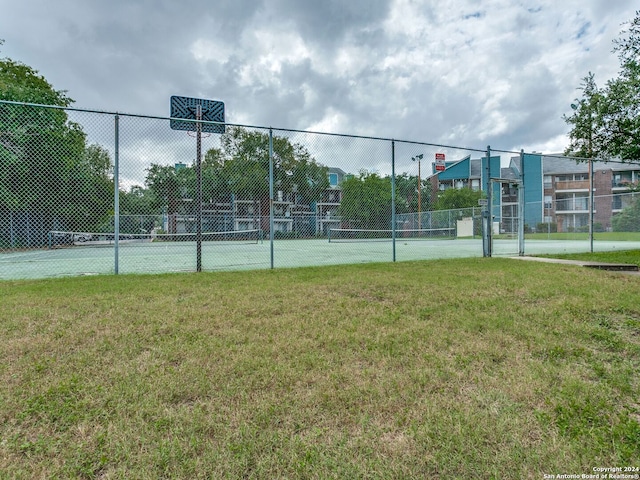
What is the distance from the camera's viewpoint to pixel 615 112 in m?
8.19

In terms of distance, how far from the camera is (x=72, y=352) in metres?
2.27

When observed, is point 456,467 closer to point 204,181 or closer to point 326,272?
point 326,272

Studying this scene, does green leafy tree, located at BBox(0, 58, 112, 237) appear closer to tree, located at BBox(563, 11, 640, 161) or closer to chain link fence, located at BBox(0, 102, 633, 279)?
chain link fence, located at BBox(0, 102, 633, 279)

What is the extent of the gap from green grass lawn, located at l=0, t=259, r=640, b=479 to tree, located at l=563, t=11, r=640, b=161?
7.05 metres

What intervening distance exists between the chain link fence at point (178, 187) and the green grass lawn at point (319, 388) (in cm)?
332

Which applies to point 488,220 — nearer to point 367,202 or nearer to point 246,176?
point 367,202

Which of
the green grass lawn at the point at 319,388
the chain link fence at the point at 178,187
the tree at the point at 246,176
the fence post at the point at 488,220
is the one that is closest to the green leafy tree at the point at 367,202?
the chain link fence at the point at 178,187

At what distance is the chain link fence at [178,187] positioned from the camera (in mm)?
6098

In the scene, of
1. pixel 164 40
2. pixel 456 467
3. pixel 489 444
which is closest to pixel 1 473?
pixel 456 467

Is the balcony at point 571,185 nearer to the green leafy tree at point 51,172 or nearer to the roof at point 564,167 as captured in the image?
the roof at point 564,167

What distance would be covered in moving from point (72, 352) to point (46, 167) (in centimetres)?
703

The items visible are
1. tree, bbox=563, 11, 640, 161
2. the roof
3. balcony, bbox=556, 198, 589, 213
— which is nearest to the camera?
tree, bbox=563, 11, 640, 161

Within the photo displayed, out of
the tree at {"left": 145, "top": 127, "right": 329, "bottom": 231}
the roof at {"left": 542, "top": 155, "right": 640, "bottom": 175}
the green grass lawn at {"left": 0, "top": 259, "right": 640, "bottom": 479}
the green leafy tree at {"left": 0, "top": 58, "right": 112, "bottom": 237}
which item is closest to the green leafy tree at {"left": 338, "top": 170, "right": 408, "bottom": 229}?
the tree at {"left": 145, "top": 127, "right": 329, "bottom": 231}

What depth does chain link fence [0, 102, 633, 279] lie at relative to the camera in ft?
20.0
